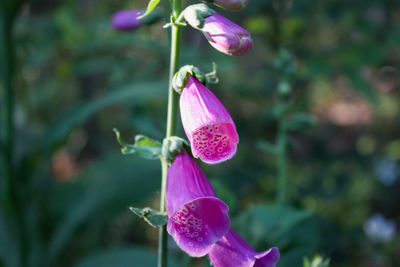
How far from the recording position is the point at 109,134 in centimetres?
380

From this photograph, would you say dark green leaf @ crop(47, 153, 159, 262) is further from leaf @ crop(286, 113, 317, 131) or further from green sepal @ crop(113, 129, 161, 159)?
green sepal @ crop(113, 129, 161, 159)

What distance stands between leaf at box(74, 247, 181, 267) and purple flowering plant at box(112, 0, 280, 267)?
1352 millimetres

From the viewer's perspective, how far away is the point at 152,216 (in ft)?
2.74

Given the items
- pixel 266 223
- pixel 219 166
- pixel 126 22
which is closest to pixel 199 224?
pixel 266 223

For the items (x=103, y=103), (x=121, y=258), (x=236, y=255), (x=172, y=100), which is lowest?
(x=121, y=258)

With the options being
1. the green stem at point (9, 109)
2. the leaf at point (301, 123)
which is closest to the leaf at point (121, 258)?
the green stem at point (9, 109)

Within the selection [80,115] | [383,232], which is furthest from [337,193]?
[80,115]

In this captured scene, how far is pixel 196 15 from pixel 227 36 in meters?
0.08

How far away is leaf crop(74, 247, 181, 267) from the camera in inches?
86.0

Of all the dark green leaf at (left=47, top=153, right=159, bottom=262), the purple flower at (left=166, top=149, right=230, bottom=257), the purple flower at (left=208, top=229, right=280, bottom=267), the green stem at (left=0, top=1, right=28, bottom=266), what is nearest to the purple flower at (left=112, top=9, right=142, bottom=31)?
the green stem at (left=0, top=1, right=28, bottom=266)

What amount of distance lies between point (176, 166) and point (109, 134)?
3007 millimetres

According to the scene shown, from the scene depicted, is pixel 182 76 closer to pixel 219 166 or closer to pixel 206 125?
pixel 206 125

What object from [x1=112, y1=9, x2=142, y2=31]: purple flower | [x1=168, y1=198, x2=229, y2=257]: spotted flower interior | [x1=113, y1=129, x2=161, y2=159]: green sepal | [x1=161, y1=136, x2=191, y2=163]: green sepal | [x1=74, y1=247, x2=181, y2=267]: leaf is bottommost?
[x1=74, y1=247, x2=181, y2=267]: leaf

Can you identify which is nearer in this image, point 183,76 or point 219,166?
point 183,76
